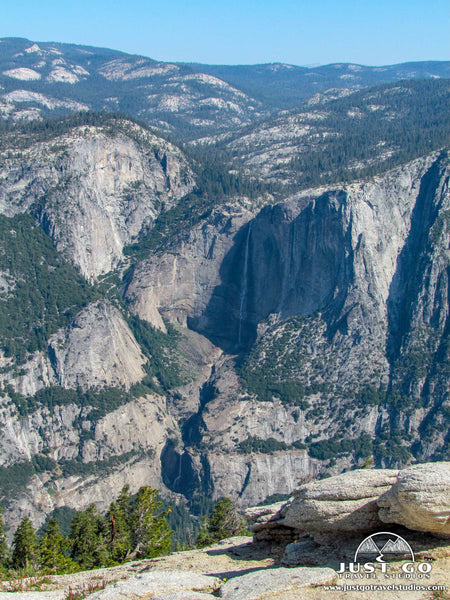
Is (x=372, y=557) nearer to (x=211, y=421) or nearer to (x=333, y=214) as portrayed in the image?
(x=211, y=421)

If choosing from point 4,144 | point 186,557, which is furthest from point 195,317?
point 186,557

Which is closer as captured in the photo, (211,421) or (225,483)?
(225,483)

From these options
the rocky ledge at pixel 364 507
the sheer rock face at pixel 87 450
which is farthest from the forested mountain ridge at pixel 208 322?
the rocky ledge at pixel 364 507

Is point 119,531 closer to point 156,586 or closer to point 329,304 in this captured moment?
point 156,586

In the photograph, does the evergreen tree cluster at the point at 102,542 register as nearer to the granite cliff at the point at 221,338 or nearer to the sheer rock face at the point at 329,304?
the granite cliff at the point at 221,338

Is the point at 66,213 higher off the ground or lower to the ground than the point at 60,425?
higher

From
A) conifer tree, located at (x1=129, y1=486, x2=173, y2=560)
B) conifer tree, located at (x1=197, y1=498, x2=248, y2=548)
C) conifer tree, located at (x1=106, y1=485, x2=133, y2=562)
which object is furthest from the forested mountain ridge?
conifer tree, located at (x1=129, y1=486, x2=173, y2=560)

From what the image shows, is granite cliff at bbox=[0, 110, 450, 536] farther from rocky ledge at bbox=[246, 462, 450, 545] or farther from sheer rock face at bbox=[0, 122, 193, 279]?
rocky ledge at bbox=[246, 462, 450, 545]
